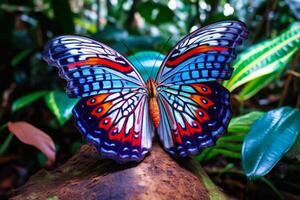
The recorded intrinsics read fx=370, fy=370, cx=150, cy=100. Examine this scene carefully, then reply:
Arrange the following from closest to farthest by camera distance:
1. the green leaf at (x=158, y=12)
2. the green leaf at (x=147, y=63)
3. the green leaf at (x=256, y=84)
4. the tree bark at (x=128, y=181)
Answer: the tree bark at (x=128, y=181), the green leaf at (x=147, y=63), the green leaf at (x=256, y=84), the green leaf at (x=158, y=12)

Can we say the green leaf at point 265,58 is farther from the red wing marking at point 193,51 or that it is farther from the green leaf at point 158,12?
the green leaf at point 158,12

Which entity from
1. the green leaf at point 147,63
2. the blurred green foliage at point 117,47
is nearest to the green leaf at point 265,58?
Answer: the blurred green foliage at point 117,47

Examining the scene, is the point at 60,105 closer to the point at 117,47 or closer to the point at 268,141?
the point at 117,47

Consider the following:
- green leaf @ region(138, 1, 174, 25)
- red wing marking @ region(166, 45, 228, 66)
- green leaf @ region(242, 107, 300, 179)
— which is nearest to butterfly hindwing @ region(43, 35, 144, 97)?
red wing marking @ region(166, 45, 228, 66)

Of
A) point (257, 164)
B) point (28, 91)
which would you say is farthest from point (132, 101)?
point (28, 91)

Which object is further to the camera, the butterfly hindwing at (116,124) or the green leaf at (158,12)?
the green leaf at (158,12)

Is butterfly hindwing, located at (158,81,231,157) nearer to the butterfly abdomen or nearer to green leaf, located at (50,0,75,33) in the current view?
the butterfly abdomen
